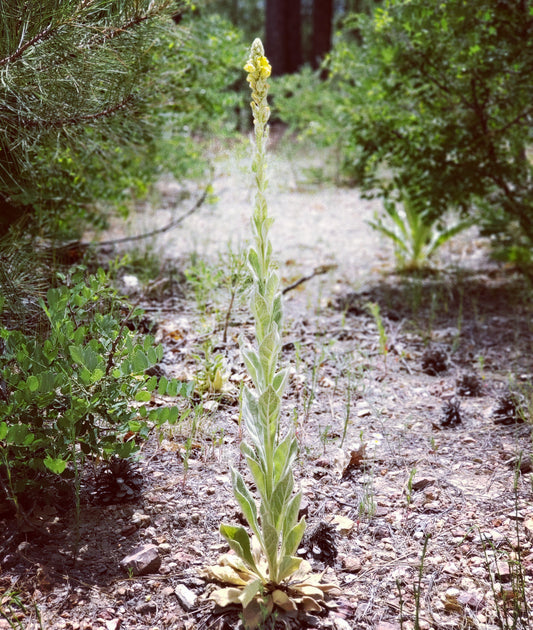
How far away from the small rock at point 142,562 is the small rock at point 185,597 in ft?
0.32

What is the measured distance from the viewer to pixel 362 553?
179 centimetres

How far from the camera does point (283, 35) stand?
11.6m

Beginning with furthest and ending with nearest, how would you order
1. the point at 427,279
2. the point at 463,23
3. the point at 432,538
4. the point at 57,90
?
1. the point at 427,279
2. the point at 463,23
3. the point at 57,90
4. the point at 432,538

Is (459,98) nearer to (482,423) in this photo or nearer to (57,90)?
(482,423)

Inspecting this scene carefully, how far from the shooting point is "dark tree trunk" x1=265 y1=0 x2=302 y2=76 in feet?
37.0

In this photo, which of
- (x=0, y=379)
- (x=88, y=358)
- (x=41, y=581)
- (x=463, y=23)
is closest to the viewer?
(x=41, y=581)

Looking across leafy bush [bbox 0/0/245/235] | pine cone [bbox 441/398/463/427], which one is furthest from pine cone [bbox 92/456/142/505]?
pine cone [bbox 441/398/463/427]

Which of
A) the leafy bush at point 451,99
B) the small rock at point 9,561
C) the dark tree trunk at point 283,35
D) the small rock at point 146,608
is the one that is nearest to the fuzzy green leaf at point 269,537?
the small rock at point 146,608

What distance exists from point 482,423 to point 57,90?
216 centimetres

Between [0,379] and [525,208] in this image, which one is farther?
[525,208]

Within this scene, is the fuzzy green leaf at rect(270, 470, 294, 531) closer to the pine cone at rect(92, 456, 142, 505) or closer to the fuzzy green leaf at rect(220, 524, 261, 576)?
the fuzzy green leaf at rect(220, 524, 261, 576)

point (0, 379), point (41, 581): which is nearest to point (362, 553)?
point (41, 581)

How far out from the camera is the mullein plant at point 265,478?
4.86 ft

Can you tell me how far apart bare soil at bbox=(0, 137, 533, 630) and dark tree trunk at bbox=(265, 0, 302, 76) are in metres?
8.66
